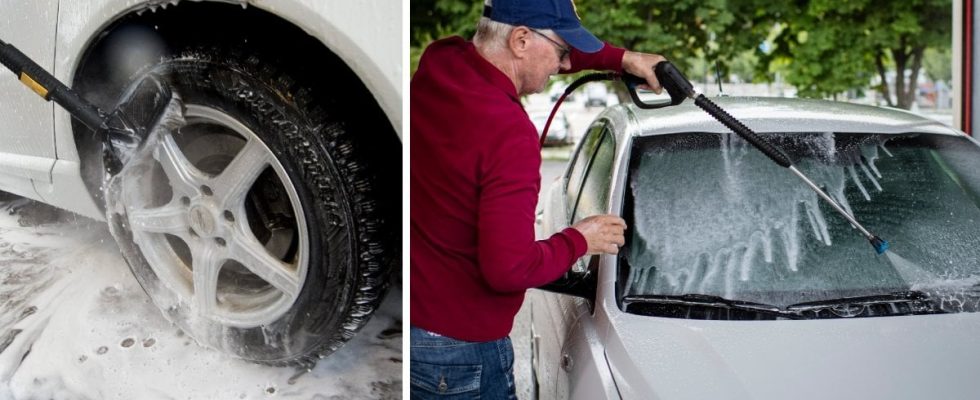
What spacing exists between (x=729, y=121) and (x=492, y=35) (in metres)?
0.69

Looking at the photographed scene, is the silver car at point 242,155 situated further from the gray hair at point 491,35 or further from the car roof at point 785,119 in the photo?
the car roof at point 785,119

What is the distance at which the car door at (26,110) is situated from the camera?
1935mm

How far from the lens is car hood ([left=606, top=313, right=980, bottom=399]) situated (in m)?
2.07

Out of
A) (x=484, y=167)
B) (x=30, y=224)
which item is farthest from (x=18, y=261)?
(x=484, y=167)

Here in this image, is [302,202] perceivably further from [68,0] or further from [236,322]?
[68,0]

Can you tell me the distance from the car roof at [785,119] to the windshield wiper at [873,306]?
569 millimetres

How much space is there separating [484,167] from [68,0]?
2.84ft

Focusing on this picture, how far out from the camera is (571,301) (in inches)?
105

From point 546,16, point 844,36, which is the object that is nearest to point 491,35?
→ point 546,16

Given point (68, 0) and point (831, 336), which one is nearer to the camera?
point (68, 0)

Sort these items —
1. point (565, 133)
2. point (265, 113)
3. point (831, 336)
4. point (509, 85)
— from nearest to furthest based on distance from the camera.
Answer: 1. point (265, 113)
2. point (509, 85)
3. point (831, 336)
4. point (565, 133)

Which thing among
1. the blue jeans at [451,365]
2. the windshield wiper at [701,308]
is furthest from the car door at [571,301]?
the blue jeans at [451,365]

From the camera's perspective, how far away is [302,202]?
1.86 m

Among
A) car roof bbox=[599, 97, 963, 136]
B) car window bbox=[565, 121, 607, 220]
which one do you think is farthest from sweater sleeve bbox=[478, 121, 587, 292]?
car window bbox=[565, 121, 607, 220]
